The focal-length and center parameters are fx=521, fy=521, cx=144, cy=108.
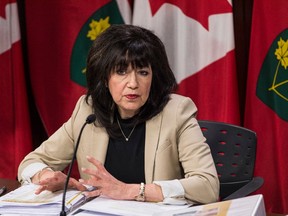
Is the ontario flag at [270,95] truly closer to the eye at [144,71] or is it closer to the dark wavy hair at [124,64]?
the dark wavy hair at [124,64]

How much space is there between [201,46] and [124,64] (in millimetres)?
1165

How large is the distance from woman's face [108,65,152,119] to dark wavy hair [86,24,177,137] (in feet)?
0.09

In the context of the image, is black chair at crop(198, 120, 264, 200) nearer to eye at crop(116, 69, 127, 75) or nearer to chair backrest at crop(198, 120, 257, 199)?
chair backrest at crop(198, 120, 257, 199)

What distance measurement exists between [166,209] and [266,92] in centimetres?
154

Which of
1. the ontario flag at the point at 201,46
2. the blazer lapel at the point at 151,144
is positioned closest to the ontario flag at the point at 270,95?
the ontario flag at the point at 201,46

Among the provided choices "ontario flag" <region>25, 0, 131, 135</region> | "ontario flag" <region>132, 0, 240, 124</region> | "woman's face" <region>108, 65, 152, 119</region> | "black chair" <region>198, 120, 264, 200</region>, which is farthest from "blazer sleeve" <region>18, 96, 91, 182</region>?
"ontario flag" <region>25, 0, 131, 135</region>

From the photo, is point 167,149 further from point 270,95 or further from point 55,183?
point 270,95

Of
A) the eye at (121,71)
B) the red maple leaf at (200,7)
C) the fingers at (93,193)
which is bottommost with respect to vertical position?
the fingers at (93,193)

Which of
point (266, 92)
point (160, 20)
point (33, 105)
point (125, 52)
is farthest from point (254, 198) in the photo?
point (33, 105)

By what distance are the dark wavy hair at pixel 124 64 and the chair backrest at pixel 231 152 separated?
360 millimetres

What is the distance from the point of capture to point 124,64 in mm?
2051

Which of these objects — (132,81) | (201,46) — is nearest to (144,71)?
(132,81)

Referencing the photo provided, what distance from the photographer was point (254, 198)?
1.44 meters

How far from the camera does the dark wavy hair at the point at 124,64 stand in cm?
206
